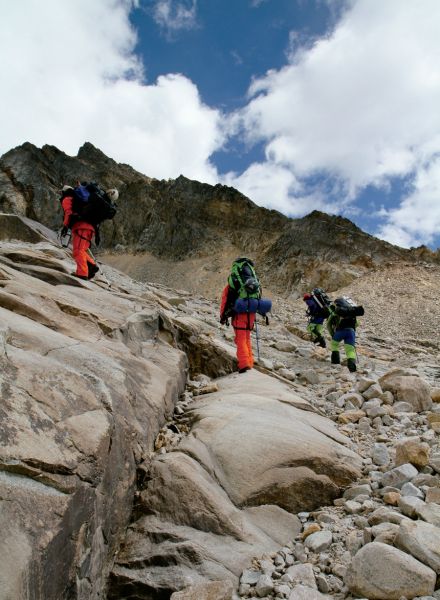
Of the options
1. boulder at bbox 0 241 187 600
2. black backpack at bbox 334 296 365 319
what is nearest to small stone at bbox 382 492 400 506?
boulder at bbox 0 241 187 600

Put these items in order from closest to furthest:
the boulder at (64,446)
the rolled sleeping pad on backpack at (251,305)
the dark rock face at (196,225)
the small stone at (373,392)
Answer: the boulder at (64,446)
the small stone at (373,392)
the rolled sleeping pad on backpack at (251,305)
the dark rock face at (196,225)

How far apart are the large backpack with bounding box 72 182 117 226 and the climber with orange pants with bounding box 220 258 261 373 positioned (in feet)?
10.4

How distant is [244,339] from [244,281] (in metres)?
1.17

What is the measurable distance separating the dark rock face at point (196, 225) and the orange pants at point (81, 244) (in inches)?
992

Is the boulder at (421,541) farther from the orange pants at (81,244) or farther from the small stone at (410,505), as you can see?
the orange pants at (81,244)

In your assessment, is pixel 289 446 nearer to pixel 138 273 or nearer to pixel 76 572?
pixel 76 572

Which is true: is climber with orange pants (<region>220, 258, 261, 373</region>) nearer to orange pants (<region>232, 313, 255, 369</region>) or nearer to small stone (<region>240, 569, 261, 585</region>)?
orange pants (<region>232, 313, 255, 369</region>)

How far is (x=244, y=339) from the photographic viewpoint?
7680 millimetres

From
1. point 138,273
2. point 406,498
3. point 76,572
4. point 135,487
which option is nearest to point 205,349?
point 135,487

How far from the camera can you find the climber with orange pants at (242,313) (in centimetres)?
753

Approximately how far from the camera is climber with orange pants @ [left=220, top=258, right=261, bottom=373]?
297 inches

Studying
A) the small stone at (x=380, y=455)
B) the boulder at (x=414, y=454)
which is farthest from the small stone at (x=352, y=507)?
the small stone at (x=380, y=455)

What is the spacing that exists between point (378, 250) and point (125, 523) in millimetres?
33587

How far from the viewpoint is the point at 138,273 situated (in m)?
44.5
